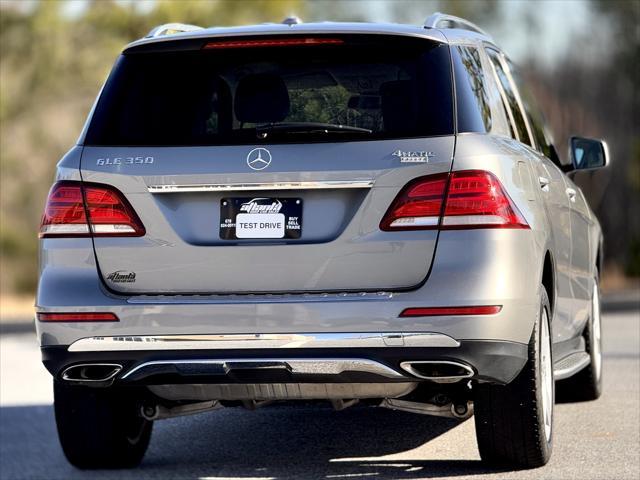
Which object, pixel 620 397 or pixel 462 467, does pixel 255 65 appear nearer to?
pixel 462 467

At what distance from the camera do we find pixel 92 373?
20.3 feet

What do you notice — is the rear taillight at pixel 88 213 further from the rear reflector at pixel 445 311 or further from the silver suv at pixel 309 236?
the rear reflector at pixel 445 311

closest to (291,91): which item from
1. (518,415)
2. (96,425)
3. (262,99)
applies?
(262,99)

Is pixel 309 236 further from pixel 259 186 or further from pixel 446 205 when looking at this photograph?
pixel 446 205

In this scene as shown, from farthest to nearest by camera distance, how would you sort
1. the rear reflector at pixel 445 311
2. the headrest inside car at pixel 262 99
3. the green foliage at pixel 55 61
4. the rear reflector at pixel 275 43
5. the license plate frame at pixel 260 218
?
the green foliage at pixel 55 61 < the headrest inside car at pixel 262 99 < the rear reflector at pixel 275 43 < the license plate frame at pixel 260 218 < the rear reflector at pixel 445 311

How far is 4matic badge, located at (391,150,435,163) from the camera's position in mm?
5855

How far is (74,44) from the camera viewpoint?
123 feet

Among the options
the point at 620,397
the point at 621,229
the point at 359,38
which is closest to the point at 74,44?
the point at 621,229

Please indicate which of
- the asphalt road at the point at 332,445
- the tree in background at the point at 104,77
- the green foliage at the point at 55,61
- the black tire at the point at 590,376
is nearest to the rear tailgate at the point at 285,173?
the asphalt road at the point at 332,445

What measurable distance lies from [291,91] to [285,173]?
19.6 inches

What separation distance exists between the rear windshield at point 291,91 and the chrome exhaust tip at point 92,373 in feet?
3.10

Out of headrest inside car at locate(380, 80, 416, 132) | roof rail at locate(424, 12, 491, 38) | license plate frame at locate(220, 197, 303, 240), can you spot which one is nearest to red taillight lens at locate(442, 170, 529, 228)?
headrest inside car at locate(380, 80, 416, 132)

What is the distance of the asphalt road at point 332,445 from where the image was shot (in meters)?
6.80

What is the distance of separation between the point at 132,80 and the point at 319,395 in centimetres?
160
